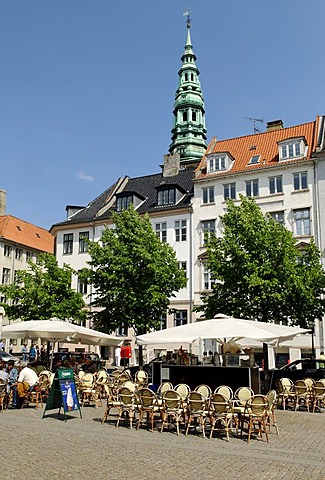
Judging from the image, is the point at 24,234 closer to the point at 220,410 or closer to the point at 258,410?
the point at 220,410

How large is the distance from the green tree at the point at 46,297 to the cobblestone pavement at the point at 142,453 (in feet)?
62.3

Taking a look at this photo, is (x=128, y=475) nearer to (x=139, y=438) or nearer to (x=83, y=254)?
(x=139, y=438)

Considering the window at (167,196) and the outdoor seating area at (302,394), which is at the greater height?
the window at (167,196)

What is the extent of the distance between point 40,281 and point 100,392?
17.2 meters

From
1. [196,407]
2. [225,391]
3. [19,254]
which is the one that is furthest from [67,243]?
[196,407]

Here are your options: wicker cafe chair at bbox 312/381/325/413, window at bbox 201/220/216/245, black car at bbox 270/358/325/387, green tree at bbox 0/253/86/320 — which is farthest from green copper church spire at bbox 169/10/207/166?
wicker cafe chair at bbox 312/381/325/413

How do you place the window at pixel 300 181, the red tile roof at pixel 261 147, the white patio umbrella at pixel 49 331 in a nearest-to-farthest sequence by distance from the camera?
1. the white patio umbrella at pixel 49 331
2. the window at pixel 300 181
3. the red tile roof at pixel 261 147

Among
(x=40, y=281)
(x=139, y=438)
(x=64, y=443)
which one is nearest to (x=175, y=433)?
(x=139, y=438)

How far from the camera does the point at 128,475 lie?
27.0 feet

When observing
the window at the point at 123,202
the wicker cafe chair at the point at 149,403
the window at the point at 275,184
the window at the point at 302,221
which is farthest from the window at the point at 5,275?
the wicker cafe chair at the point at 149,403

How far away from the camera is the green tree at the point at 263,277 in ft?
82.8

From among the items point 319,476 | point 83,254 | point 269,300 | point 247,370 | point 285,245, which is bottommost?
point 319,476

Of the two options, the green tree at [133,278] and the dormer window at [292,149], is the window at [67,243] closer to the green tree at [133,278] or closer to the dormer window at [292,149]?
the green tree at [133,278]

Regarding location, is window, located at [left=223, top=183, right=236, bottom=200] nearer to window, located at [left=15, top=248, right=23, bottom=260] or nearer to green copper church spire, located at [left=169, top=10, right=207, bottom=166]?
green copper church spire, located at [left=169, top=10, right=207, bottom=166]
